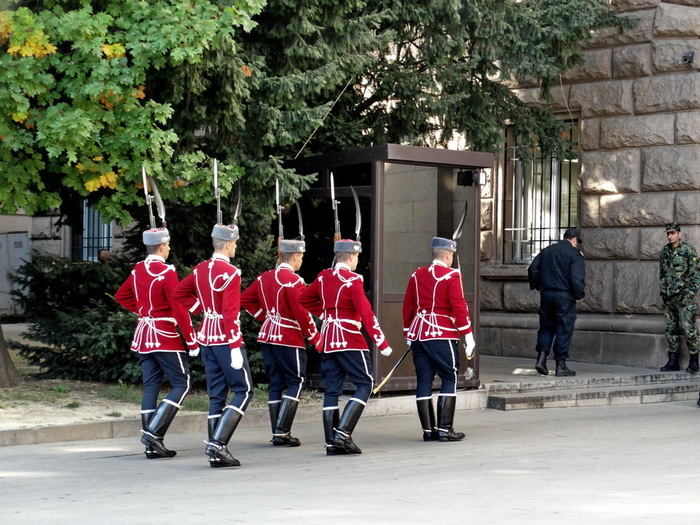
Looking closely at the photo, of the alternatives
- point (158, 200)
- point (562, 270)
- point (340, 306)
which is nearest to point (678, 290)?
point (562, 270)

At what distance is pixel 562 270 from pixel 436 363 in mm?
4956

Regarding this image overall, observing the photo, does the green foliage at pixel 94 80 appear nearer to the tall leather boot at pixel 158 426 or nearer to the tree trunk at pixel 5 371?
the tree trunk at pixel 5 371

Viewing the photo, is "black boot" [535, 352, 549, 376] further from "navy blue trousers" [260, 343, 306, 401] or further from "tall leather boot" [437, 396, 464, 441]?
"navy blue trousers" [260, 343, 306, 401]

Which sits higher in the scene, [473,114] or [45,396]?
[473,114]

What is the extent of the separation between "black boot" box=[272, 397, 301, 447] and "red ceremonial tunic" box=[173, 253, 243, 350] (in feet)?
4.14

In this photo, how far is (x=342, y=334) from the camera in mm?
10117

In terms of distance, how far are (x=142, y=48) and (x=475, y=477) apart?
503 cm

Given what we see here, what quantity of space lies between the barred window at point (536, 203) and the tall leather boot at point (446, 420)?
764 cm

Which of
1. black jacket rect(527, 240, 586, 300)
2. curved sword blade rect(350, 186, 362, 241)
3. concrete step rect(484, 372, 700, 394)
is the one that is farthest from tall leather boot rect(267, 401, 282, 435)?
black jacket rect(527, 240, 586, 300)

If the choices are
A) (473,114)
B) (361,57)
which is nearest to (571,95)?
(473,114)

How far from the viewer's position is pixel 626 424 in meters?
12.1

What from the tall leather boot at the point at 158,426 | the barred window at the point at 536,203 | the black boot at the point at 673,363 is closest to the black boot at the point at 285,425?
the tall leather boot at the point at 158,426

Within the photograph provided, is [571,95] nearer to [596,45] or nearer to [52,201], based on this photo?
[596,45]

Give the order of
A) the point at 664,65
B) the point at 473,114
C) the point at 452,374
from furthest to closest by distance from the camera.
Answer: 1. the point at 664,65
2. the point at 473,114
3. the point at 452,374
